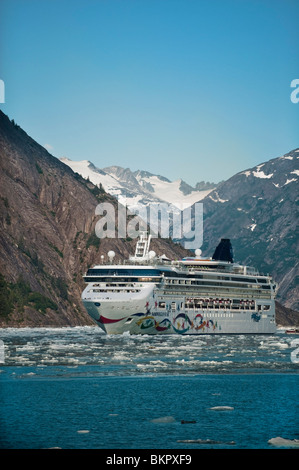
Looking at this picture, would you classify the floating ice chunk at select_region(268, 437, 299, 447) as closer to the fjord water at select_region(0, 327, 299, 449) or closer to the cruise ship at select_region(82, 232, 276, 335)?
the fjord water at select_region(0, 327, 299, 449)

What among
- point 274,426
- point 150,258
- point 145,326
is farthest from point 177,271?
point 274,426

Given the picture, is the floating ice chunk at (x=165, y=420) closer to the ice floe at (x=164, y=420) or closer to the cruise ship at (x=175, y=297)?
the ice floe at (x=164, y=420)

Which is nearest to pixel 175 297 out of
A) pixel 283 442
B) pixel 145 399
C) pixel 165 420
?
pixel 145 399

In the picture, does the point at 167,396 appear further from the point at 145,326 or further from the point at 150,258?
the point at 150,258

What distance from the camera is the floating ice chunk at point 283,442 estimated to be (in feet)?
153

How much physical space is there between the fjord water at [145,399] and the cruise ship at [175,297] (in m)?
38.2

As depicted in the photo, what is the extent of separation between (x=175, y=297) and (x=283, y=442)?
110573 millimetres

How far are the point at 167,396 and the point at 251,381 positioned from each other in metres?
13.5

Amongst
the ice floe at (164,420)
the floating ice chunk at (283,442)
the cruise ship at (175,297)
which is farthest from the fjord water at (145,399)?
the cruise ship at (175,297)

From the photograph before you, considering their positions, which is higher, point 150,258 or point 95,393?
point 150,258

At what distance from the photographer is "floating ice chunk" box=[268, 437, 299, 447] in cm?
4656

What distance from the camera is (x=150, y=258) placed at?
160750 millimetres
